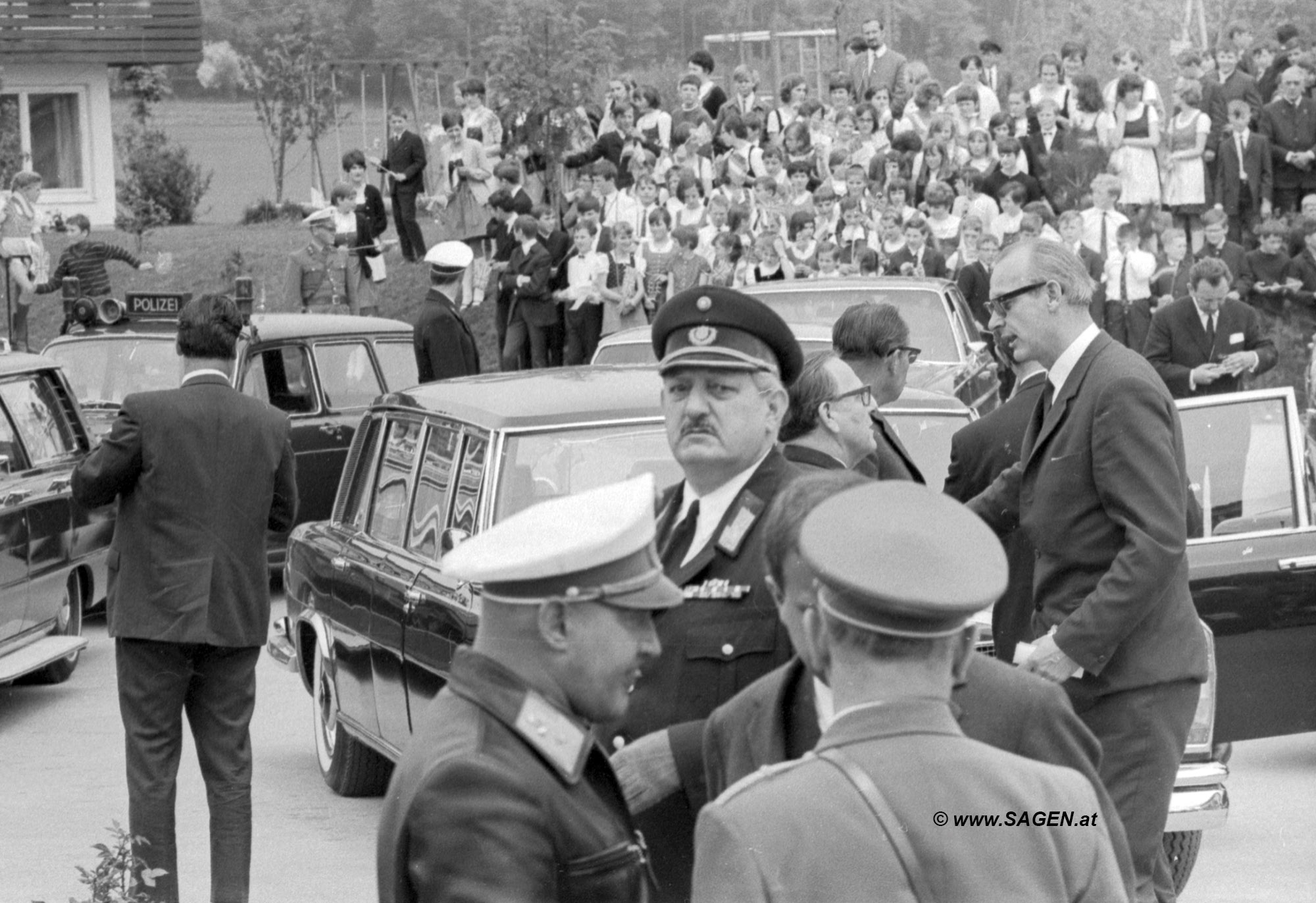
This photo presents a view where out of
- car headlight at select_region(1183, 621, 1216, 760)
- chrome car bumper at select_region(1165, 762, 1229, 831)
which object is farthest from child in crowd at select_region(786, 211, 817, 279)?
chrome car bumper at select_region(1165, 762, 1229, 831)

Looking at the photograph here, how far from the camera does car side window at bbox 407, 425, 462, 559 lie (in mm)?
7273

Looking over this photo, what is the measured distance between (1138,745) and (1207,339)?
8.63 m

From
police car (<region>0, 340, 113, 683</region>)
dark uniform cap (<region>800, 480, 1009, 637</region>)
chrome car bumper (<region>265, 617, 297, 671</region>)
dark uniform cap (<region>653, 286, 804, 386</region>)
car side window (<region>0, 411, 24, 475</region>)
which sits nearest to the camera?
dark uniform cap (<region>800, 480, 1009, 637</region>)

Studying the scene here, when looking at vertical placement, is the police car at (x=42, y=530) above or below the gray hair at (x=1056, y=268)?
below

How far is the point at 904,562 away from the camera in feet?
7.59

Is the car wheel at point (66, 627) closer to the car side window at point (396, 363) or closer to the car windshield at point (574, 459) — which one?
the car side window at point (396, 363)

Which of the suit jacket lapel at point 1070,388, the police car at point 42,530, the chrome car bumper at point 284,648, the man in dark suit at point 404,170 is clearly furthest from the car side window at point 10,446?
the man in dark suit at point 404,170

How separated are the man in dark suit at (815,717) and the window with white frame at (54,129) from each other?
3469 centimetres

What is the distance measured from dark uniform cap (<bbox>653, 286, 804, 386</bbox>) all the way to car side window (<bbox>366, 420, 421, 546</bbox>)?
3689 millimetres

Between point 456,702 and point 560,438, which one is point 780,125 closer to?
point 560,438

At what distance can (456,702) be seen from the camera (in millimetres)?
2596

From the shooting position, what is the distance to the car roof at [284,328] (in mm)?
13484

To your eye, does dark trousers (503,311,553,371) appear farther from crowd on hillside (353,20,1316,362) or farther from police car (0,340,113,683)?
police car (0,340,113,683)

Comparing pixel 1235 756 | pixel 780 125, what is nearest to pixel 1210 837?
pixel 1235 756
